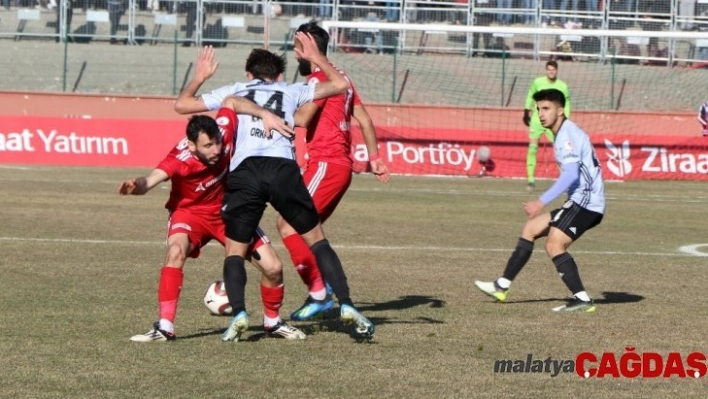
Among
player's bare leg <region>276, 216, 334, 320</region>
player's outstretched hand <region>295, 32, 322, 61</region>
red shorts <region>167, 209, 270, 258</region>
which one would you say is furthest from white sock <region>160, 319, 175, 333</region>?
player's outstretched hand <region>295, 32, 322, 61</region>

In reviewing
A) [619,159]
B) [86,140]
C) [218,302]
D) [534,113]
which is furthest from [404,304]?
[86,140]

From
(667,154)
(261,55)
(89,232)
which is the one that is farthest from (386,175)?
(667,154)

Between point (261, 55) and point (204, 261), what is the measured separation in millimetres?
4897

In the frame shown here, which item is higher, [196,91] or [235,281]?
[196,91]

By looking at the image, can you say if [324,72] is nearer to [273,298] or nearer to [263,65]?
[263,65]

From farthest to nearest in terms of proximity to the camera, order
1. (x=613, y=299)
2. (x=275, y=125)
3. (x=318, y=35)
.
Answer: (x=613, y=299) → (x=318, y=35) → (x=275, y=125)

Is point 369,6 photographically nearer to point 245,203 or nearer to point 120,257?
point 120,257

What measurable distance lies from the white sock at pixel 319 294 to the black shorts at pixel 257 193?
1251mm

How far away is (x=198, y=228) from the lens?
838 cm

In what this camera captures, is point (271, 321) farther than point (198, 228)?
No

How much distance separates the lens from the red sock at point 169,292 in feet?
26.4

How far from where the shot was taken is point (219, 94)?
8.22 m

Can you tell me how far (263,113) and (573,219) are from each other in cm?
Answer: 329

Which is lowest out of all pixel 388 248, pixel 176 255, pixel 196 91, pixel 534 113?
pixel 388 248
